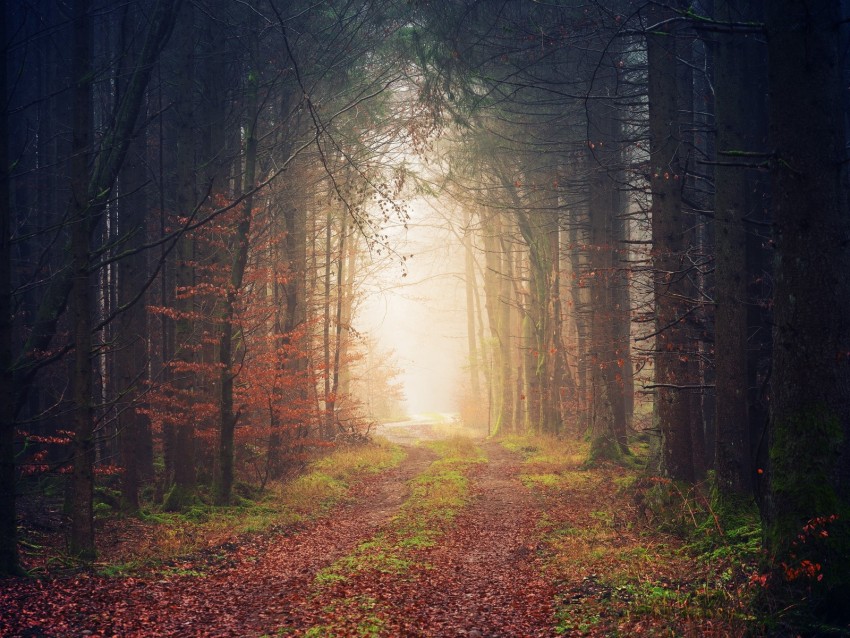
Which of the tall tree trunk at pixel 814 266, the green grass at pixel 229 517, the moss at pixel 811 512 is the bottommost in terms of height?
the green grass at pixel 229 517

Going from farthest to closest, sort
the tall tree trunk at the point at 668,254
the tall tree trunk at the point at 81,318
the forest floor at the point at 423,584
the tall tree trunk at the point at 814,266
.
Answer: the tall tree trunk at the point at 668,254, the tall tree trunk at the point at 81,318, the forest floor at the point at 423,584, the tall tree trunk at the point at 814,266

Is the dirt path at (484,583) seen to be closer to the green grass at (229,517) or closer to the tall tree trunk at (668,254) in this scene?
the tall tree trunk at (668,254)

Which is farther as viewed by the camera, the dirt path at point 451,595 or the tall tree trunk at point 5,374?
the tall tree trunk at point 5,374

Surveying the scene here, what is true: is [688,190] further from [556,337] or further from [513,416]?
[513,416]

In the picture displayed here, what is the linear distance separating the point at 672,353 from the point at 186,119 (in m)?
10.4

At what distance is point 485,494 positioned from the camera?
14.5m

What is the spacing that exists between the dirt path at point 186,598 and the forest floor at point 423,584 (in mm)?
24

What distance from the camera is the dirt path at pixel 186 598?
6.00m

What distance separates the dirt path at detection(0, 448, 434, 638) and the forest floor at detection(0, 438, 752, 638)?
2 centimetres

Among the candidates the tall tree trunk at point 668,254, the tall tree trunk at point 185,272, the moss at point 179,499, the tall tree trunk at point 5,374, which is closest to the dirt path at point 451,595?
the tall tree trunk at point 668,254

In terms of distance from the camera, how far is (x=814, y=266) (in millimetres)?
5207

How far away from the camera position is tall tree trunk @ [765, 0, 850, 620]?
5180mm

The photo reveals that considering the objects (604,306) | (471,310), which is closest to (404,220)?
(604,306)

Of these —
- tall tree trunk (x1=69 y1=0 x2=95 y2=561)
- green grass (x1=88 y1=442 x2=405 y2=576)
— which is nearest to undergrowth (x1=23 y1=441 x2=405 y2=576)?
green grass (x1=88 y1=442 x2=405 y2=576)
